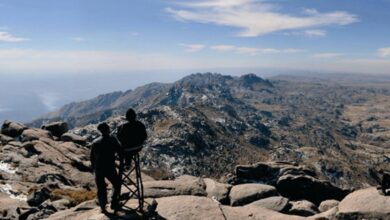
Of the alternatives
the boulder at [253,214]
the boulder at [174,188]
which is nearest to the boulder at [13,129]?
the boulder at [174,188]

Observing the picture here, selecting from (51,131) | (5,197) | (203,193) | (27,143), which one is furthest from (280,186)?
(51,131)

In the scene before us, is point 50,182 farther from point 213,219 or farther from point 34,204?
point 213,219

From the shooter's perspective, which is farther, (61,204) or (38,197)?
(38,197)

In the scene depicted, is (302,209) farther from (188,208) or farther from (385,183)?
(188,208)

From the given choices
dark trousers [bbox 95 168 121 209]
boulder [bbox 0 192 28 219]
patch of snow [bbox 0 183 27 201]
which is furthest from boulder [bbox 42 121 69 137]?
dark trousers [bbox 95 168 121 209]

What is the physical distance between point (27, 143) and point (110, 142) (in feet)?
144

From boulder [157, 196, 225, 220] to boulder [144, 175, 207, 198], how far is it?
122 inches

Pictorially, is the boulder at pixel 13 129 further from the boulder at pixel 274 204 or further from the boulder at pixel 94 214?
the boulder at pixel 274 204

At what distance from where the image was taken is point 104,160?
2266cm

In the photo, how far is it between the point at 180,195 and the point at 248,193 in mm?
6020

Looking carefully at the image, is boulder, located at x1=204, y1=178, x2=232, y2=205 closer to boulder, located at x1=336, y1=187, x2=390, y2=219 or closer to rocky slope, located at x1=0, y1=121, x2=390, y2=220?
rocky slope, located at x1=0, y1=121, x2=390, y2=220

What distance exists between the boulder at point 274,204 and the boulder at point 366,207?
4343mm

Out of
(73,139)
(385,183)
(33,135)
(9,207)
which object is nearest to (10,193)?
(9,207)

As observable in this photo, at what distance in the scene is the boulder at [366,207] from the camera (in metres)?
25.7
